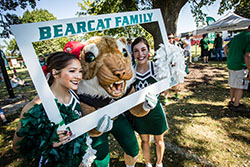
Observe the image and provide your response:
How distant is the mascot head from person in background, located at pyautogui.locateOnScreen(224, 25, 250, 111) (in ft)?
9.73

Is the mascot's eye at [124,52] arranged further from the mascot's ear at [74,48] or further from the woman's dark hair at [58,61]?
the woman's dark hair at [58,61]

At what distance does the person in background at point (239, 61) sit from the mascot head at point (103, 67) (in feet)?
9.73

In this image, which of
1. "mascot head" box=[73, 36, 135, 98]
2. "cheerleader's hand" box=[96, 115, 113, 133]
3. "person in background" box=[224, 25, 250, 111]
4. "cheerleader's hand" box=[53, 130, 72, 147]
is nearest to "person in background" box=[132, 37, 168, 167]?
"mascot head" box=[73, 36, 135, 98]

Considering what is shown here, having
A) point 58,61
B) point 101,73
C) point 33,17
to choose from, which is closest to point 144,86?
point 101,73

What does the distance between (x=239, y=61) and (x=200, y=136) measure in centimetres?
193

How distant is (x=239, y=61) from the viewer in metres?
3.32

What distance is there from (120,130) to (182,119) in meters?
2.42

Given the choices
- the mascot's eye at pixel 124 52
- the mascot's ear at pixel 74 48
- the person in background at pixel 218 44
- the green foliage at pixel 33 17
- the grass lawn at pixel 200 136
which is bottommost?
the grass lawn at pixel 200 136

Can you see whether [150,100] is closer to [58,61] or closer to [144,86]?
[144,86]

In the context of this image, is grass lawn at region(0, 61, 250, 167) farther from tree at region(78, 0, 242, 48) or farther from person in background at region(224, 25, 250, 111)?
tree at region(78, 0, 242, 48)

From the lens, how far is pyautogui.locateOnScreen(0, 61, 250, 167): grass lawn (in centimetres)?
249

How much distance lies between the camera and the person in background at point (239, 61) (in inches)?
122

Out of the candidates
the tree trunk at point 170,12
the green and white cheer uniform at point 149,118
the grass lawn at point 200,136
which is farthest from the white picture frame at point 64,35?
the tree trunk at point 170,12

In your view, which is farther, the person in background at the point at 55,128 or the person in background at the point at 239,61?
the person in background at the point at 239,61
